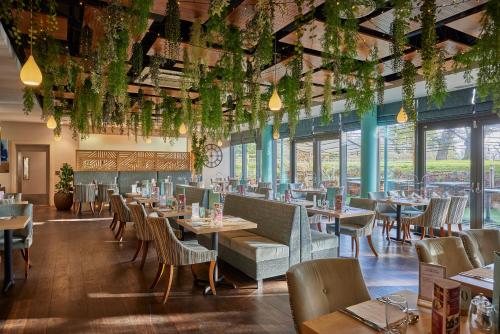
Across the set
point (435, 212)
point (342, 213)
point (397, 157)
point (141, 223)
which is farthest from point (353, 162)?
point (141, 223)

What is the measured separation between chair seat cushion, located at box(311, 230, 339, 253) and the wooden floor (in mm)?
632

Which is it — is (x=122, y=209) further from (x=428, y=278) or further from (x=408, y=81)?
(x=428, y=278)

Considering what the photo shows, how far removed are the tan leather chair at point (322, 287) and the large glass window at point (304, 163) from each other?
8.87 metres

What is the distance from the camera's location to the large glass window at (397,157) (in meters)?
8.17

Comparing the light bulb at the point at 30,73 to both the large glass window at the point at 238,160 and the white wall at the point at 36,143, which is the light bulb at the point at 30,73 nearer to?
the white wall at the point at 36,143

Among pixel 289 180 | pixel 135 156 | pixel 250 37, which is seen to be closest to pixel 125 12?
pixel 250 37

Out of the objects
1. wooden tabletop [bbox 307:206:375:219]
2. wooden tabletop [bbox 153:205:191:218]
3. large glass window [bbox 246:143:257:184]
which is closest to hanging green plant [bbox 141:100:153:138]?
wooden tabletop [bbox 153:205:191:218]

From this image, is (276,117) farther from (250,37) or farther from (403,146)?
(403,146)

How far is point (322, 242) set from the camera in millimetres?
4816

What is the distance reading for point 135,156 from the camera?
→ 13.4m

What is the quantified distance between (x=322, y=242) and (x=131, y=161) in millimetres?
10383

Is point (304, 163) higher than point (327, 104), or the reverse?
point (327, 104)

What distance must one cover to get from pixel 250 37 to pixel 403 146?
626 centimetres

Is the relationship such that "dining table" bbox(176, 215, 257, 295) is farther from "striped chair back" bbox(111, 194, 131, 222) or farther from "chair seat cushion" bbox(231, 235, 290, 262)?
"striped chair back" bbox(111, 194, 131, 222)
